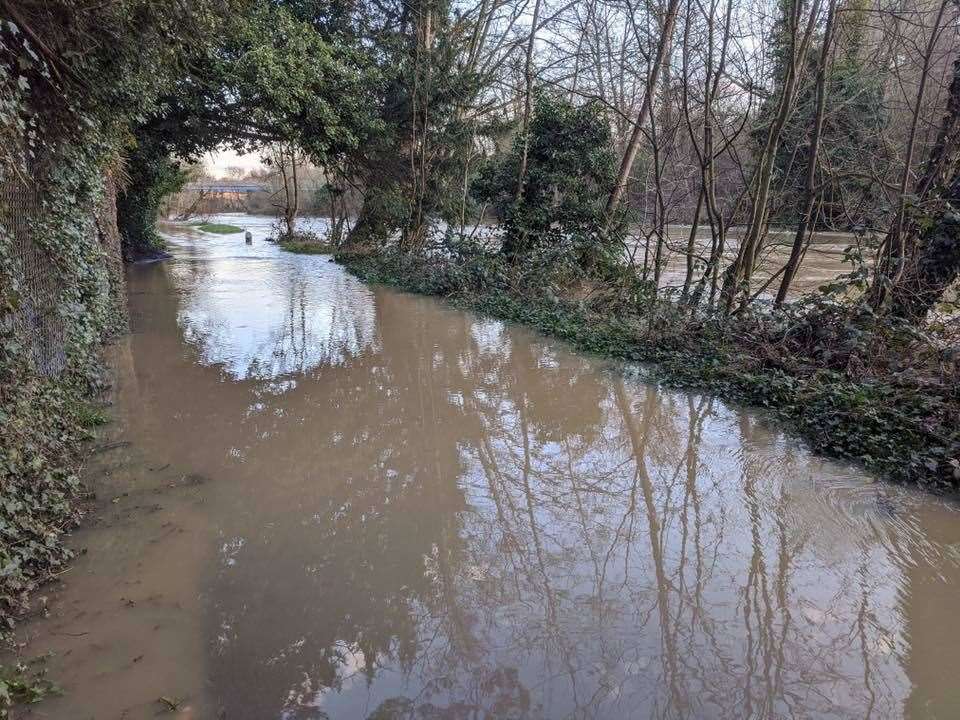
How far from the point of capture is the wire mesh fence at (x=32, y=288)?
4610 millimetres

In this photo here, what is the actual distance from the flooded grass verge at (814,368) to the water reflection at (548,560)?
1.27 ft

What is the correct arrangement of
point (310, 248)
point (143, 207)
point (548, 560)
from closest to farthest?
point (548, 560), point (143, 207), point (310, 248)

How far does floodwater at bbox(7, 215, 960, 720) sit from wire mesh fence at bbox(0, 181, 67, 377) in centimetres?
92

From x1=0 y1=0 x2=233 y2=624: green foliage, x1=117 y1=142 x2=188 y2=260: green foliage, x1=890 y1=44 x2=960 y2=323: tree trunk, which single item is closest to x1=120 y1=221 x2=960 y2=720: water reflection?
x1=0 y1=0 x2=233 y2=624: green foliage

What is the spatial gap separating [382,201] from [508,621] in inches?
652

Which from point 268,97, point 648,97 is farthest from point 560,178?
point 268,97

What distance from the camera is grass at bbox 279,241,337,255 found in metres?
24.3

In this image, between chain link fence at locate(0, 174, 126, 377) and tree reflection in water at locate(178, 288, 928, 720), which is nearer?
tree reflection in water at locate(178, 288, 928, 720)

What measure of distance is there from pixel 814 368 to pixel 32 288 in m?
7.60

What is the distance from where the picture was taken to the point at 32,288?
5242mm

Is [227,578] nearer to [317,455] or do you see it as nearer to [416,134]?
[317,455]

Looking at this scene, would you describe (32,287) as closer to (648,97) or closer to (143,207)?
(648,97)

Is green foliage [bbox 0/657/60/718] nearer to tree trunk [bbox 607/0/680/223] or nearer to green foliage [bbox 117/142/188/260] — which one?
tree trunk [bbox 607/0/680/223]

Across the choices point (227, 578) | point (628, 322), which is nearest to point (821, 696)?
point (227, 578)
